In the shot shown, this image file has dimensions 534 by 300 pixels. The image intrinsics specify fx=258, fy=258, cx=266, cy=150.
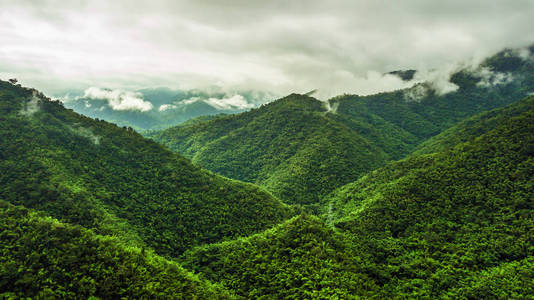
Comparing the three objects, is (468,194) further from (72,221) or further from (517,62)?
(517,62)

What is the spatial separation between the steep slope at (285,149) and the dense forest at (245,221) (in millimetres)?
1545

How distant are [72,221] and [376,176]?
76123 mm

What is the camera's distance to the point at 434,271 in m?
40.3

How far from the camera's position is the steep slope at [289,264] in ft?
A: 114

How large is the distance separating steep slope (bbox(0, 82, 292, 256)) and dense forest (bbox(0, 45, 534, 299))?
31 cm

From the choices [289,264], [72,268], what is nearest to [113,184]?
[72,268]

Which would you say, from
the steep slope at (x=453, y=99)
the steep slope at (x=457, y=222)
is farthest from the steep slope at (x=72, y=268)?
the steep slope at (x=453, y=99)

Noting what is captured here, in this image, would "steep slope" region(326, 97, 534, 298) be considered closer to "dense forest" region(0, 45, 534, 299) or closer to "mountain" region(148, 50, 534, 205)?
"dense forest" region(0, 45, 534, 299)

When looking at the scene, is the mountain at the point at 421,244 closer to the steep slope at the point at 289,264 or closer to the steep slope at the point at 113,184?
the steep slope at the point at 289,264

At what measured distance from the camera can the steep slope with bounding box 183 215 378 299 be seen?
34812 mm

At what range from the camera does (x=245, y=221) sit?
6041 centimetres

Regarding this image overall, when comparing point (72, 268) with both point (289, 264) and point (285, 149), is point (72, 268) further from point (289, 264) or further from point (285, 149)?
point (285, 149)

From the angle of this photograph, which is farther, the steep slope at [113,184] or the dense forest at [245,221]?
the steep slope at [113,184]

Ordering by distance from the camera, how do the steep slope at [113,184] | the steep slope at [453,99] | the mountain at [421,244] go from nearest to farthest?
the mountain at [421,244], the steep slope at [113,184], the steep slope at [453,99]
